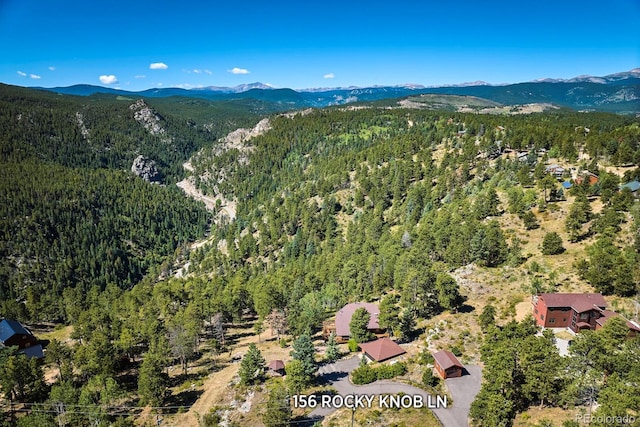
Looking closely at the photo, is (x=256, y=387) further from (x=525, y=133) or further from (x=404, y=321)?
(x=525, y=133)

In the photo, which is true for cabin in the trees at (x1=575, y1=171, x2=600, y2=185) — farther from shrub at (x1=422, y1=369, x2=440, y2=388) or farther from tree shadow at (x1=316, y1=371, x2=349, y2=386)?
tree shadow at (x1=316, y1=371, x2=349, y2=386)

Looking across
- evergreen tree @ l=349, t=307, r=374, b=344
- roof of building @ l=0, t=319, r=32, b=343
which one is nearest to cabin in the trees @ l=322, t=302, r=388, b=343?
evergreen tree @ l=349, t=307, r=374, b=344

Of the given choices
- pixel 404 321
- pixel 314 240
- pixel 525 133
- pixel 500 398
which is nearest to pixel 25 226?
pixel 314 240

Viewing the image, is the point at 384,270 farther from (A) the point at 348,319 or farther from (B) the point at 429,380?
(B) the point at 429,380

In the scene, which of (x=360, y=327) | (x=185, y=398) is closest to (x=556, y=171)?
(x=360, y=327)

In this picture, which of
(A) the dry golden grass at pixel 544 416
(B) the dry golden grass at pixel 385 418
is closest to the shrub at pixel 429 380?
(B) the dry golden grass at pixel 385 418

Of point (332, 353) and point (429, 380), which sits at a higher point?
point (429, 380)
